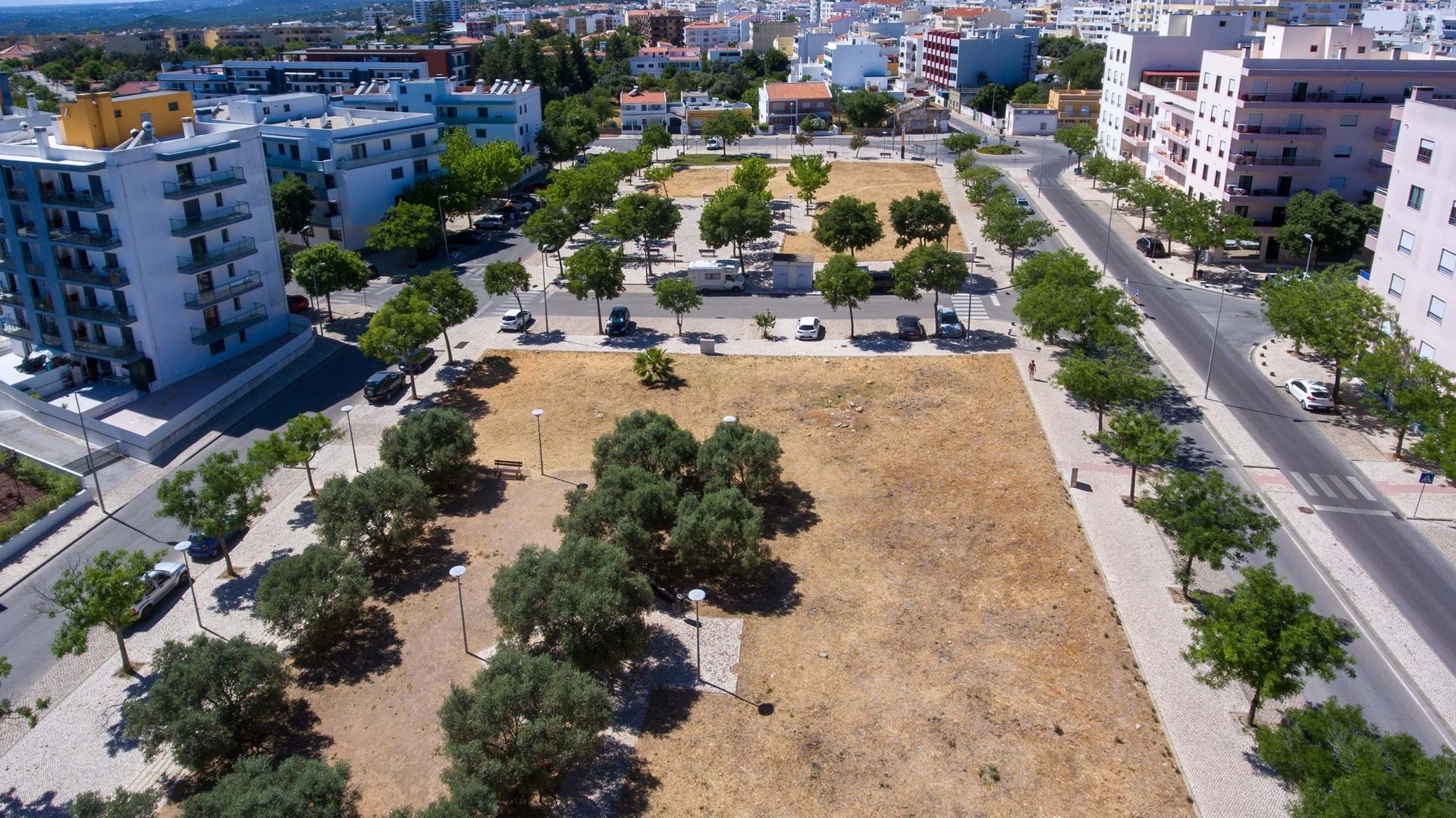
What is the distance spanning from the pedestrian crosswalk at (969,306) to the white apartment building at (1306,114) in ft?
74.0

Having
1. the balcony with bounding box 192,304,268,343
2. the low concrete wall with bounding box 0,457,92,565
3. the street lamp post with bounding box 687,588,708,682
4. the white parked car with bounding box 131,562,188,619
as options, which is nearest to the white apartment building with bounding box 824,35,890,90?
the balcony with bounding box 192,304,268,343

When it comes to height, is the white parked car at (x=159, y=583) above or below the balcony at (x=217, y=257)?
below

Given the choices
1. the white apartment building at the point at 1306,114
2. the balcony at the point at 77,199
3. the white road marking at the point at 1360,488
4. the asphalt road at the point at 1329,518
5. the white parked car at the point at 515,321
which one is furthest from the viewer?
the white apartment building at the point at 1306,114

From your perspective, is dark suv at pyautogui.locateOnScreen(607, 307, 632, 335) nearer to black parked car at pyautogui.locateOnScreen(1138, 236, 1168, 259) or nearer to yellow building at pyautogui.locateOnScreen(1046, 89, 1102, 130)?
black parked car at pyautogui.locateOnScreen(1138, 236, 1168, 259)

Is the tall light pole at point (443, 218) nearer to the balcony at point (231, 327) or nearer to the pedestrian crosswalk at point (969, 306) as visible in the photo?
the balcony at point (231, 327)

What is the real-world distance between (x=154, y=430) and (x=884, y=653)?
117ft

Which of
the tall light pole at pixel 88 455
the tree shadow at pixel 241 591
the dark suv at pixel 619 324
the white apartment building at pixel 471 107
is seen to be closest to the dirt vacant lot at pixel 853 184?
the white apartment building at pixel 471 107

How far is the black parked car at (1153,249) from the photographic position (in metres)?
71.2

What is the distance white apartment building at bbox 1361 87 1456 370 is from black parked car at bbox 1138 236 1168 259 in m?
22.9

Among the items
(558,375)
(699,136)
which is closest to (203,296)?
(558,375)

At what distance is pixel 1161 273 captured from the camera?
220 ft

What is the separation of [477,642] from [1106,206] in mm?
77768

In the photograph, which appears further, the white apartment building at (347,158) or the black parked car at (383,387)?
the white apartment building at (347,158)

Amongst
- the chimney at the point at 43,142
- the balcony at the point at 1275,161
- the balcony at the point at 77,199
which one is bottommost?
the balcony at the point at 1275,161
